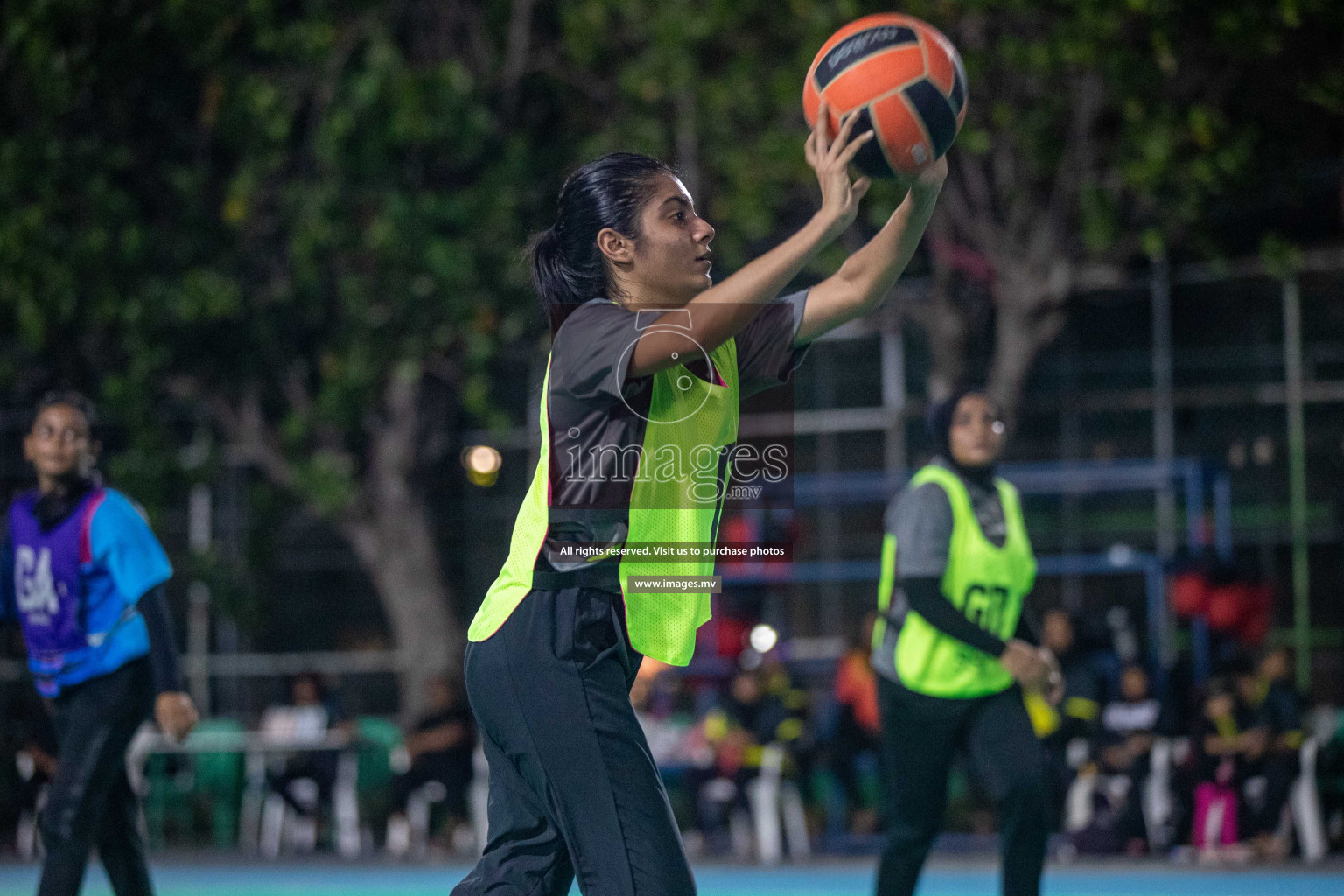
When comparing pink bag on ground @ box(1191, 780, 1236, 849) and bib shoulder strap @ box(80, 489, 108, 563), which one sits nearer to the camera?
bib shoulder strap @ box(80, 489, 108, 563)

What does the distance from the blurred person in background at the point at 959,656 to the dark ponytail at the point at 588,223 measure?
8.32ft

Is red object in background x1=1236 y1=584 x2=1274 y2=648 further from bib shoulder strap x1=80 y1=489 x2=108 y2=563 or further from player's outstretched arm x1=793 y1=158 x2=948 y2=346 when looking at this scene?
player's outstretched arm x1=793 y1=158 x2=948 y2=346

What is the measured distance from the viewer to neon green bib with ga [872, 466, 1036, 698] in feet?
18.5

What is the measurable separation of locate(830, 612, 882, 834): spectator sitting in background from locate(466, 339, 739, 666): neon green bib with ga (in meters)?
7.86

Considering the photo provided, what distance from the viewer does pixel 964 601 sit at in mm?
5773

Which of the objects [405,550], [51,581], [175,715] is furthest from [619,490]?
[405,550]

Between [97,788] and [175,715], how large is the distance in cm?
36

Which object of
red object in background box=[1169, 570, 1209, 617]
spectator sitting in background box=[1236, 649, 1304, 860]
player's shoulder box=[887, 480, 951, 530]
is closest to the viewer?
player's shoulder box=[887, 480, 951, 530]

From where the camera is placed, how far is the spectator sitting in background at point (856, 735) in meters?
11.1

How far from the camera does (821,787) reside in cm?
1166

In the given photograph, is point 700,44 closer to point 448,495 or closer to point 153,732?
point 448,495

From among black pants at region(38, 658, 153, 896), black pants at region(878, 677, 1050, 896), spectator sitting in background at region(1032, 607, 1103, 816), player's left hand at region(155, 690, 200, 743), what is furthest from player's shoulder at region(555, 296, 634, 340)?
spectator sitting in background at region(1032, 607, 1103, 816)

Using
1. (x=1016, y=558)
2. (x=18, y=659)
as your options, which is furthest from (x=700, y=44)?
(x=18, y=659)

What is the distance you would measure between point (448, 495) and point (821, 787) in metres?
6.26
